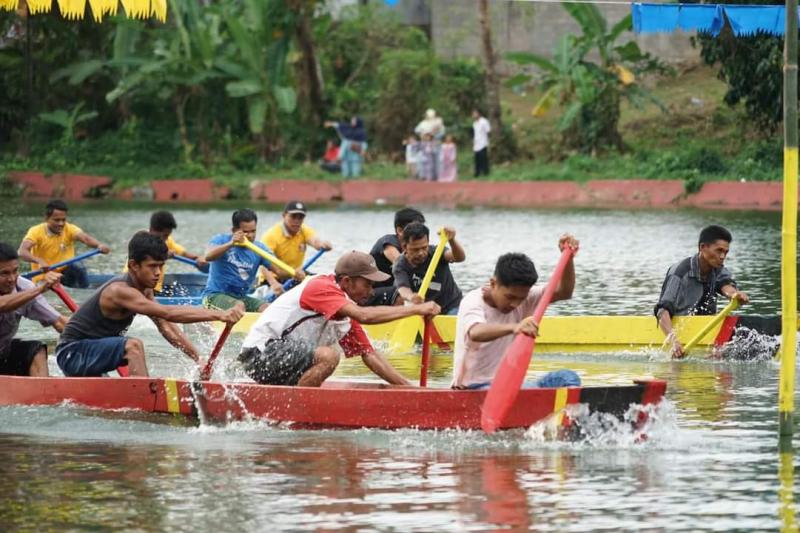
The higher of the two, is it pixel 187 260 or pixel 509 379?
pixel 187 260

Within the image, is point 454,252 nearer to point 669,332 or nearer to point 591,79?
point 669,332

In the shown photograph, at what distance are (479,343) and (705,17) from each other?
8339 mm

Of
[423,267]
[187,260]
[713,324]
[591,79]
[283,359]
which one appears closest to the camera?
[283,359]

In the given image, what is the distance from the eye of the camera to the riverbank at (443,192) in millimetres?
33406

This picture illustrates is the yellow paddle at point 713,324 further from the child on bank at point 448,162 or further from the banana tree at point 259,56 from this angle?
the banana tree at point 259,56

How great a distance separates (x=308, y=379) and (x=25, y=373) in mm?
2393

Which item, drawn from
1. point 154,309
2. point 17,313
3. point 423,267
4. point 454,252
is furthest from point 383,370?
point 423,267

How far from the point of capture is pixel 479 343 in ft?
34.1

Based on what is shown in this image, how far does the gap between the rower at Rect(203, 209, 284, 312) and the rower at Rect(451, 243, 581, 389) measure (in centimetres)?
636

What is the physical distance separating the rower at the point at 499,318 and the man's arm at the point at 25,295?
9.75ft

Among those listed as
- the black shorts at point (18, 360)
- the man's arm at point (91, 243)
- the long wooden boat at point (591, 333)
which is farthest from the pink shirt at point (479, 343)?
the man's arm at point (91, 243)

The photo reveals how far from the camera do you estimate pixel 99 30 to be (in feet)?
136

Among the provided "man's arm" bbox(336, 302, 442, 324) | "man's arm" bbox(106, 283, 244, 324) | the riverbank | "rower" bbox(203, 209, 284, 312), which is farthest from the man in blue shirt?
the riverbank

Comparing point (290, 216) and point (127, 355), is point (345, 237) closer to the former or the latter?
point (290, 216)
